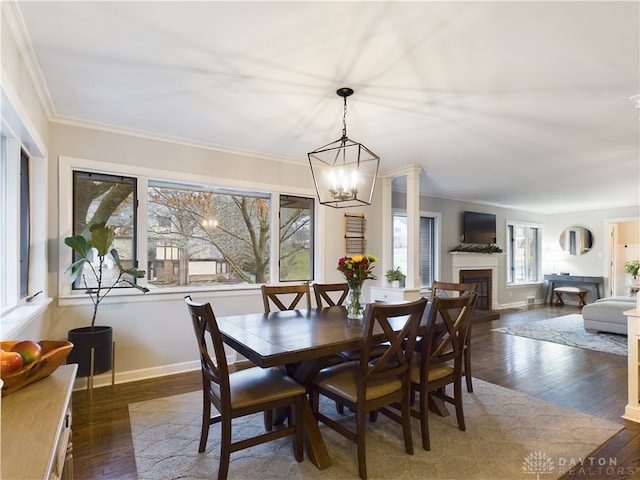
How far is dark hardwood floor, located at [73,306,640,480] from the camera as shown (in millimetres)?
2160

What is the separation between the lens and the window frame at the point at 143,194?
10.5 ft

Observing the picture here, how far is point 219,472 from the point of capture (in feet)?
6.27

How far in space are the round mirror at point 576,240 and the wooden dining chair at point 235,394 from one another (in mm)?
9525

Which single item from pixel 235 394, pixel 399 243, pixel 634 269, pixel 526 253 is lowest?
pixel 235 394

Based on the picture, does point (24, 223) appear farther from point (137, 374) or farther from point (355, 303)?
point (355, 303)

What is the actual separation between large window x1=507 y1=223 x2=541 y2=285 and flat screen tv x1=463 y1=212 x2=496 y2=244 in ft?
3.33

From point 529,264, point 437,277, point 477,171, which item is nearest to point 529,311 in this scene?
point 529,264

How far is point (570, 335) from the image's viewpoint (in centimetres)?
551

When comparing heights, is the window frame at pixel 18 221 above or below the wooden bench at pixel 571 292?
above

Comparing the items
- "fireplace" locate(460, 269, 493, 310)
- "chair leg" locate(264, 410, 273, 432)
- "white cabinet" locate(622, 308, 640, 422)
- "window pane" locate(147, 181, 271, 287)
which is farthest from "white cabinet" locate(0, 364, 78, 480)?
"fireplace" locate(460, 269, 493, 310)

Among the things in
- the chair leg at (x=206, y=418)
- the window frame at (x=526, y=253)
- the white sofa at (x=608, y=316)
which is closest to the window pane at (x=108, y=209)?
the chair leg at (x=206, y=418)

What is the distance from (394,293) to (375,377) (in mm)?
2973

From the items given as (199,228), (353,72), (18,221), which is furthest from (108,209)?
(353,72)

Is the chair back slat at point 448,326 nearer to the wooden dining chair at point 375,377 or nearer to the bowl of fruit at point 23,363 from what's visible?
the wooden dining chair at point 375,377
